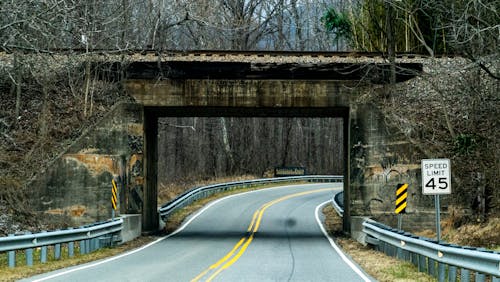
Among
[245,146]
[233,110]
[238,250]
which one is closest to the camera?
[238,250]

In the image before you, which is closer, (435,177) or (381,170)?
(435,177)

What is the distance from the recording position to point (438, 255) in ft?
40.2

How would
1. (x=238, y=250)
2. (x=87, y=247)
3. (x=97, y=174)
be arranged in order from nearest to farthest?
(x=87, y=247), (x=238, y=250), (x=97, y=174)

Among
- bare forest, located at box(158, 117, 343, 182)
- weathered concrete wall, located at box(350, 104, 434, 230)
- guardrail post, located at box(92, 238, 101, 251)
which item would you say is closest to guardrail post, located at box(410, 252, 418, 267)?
weathered concrete wall, located at box(350, 104, 434, 230)

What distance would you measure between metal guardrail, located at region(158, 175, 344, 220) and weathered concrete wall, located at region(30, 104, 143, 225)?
6102mm

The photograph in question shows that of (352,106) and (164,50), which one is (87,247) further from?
(352,106)

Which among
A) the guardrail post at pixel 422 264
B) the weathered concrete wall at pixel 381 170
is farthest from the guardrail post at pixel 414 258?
the weathered concrete wall at pixel 381 170

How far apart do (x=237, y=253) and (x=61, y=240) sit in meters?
5.12

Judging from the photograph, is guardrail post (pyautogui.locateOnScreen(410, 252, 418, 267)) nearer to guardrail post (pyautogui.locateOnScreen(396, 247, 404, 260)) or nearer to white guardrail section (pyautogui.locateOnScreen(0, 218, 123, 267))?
guardrail post (pyautogui.locateOnScreen(396, 247, 404, 260))

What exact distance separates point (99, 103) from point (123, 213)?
5282 mm

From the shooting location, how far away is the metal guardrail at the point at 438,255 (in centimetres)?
1008

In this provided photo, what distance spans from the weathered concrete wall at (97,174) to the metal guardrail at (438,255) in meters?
9.39

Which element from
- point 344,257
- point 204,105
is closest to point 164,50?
point 204,105

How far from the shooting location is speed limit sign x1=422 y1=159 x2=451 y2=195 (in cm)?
1487
